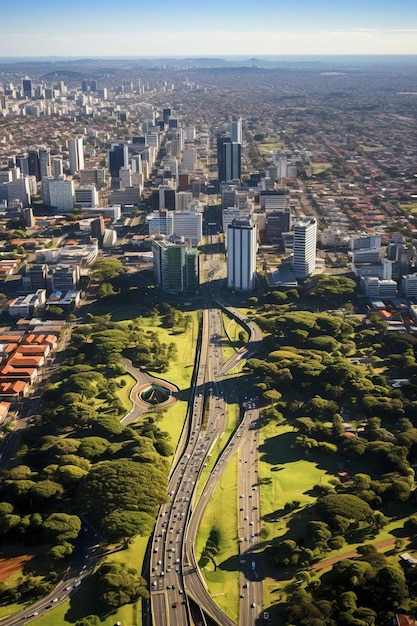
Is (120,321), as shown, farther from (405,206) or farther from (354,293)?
(405,206)

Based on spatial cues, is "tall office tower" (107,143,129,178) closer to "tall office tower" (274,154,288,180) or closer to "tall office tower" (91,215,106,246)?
"tall office tower" (274,154,288,180)

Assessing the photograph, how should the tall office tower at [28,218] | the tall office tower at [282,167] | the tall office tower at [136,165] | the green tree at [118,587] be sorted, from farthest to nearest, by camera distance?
the tall office tower at [282,167] < the tall office tower at [136,165] < the tall office tower at [28,218] < the green tree at [118,587]

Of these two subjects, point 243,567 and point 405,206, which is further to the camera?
point 405,206

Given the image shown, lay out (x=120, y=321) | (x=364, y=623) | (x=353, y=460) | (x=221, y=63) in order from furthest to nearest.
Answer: (x=221, y=63)
(x=120, y=321)
(x=353, y=460)
(x=364, y=623)

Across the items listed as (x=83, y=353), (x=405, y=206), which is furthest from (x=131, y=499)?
(x=405, y=206)

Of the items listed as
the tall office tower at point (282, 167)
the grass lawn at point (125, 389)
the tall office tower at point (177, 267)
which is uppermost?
the tall office tower at point (282, 167)

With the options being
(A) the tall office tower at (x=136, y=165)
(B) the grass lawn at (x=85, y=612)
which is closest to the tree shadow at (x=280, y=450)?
(B) the grass lawn at (x=85, y=612)

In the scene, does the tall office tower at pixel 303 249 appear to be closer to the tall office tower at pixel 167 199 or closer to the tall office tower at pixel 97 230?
the tall office tower at pixel 97 230

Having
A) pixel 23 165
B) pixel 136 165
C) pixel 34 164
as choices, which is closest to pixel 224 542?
pixel 136 165
